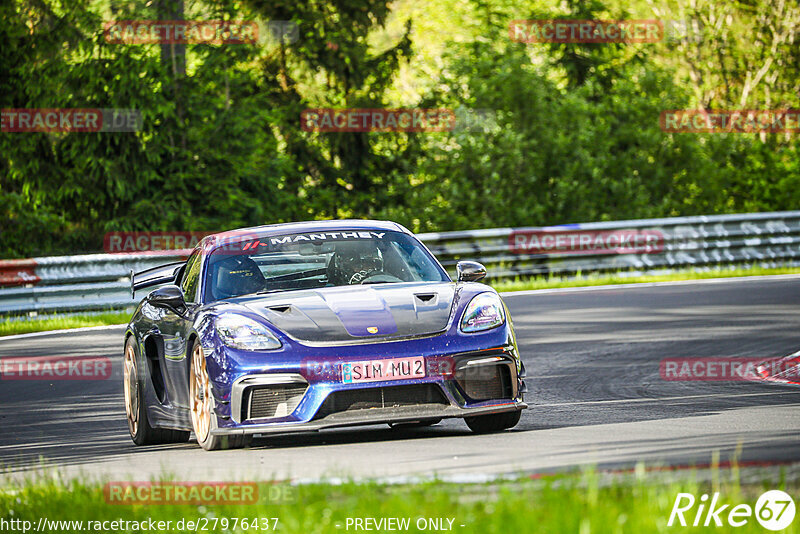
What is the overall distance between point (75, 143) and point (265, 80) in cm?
919

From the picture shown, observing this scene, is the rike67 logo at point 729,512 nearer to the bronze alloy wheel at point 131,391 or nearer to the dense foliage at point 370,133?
the bronze alloy wheel at point 131,391

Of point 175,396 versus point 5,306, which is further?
point 5,306

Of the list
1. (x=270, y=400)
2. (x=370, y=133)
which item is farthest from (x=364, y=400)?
(x=370, y=133)

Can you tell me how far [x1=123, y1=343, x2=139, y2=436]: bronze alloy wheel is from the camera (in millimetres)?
9508

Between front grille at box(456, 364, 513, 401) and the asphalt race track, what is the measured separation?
0.85 ft

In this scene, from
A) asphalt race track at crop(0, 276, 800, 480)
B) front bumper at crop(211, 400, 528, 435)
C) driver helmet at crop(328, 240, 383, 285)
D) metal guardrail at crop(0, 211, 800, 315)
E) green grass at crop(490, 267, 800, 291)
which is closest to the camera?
asphalt race track at crop(0, 276, 800, 480)

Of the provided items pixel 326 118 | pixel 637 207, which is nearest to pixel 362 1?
pixel 326 118

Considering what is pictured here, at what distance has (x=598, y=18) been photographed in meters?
39.0

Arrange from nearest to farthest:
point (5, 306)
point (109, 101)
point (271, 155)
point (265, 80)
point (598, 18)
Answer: point (5, 306), point (109, 101), point (271, 155), point (265, 80), point (598, 18)

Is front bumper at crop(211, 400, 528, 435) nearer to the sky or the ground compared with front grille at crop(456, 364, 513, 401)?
nearer to the ground

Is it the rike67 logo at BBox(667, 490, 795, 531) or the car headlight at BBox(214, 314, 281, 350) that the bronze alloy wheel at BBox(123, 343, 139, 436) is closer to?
the car headlight at BBox(214, 314, 281, 350)

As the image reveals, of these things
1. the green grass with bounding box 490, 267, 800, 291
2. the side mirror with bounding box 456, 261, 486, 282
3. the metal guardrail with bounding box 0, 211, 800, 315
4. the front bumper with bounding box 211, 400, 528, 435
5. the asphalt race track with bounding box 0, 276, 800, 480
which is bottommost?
the green grass with bounding box 490, 267, 800, 291

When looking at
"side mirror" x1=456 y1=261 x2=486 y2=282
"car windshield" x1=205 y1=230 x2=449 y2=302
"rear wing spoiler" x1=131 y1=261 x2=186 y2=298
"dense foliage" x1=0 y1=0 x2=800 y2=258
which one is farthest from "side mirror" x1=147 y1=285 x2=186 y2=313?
"dense foliage" x1=0 y1=0 x2=800 y2=258

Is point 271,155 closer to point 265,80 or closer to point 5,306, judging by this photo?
point 265,80
